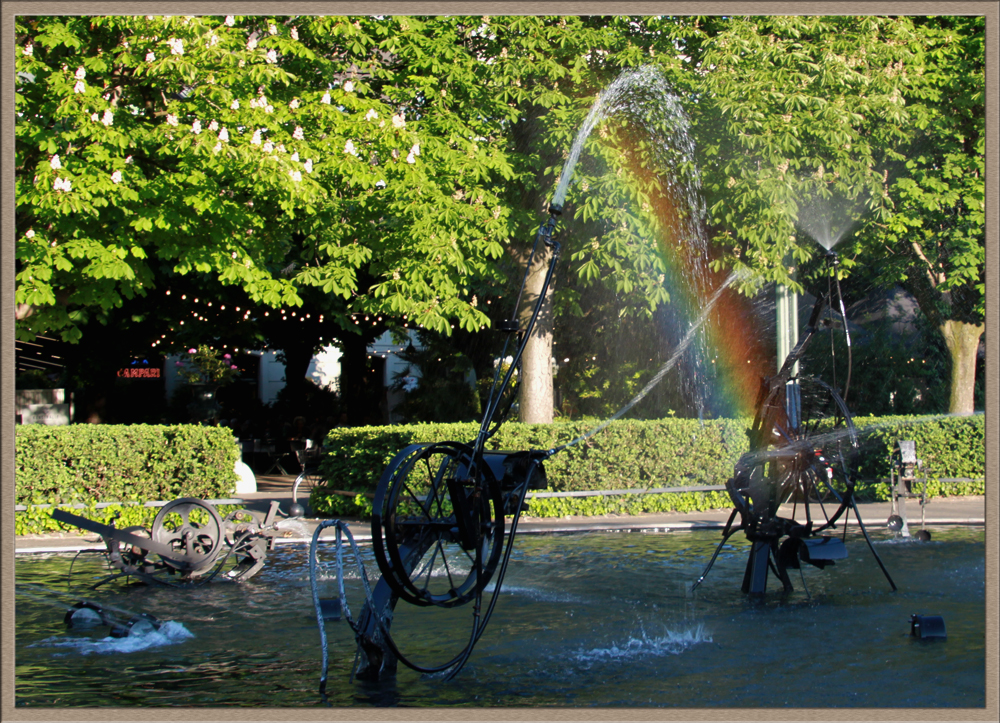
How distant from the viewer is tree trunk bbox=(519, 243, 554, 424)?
54.3 feet

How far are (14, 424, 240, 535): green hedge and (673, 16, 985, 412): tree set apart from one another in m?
8.81

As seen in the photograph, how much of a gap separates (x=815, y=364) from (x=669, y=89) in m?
12.3

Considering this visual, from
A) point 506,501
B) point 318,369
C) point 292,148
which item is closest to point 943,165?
point 292,148

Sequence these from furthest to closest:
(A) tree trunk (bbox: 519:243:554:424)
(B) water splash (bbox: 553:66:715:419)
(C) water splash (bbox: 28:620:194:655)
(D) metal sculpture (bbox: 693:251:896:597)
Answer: (A) tree trunk (bbox: 519:243:554:424), (B) water splash (bbox: 553:66:715:419), (D) metal sculpture (bbox: 693:251:896:597), (C) water splash (bbox: 28:620:194:655)

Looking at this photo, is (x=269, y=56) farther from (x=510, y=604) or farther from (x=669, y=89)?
(x=510, y=604)

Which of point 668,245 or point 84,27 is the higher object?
point 84,27

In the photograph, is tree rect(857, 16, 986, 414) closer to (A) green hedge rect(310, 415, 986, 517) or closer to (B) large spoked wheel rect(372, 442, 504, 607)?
(A) green hedge rect(310, 415, 986, 517)

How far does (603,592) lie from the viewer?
29.7 feet

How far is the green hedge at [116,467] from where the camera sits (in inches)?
518

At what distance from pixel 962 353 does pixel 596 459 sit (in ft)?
37.2

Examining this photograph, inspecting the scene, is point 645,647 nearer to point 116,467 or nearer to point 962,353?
point 116,467

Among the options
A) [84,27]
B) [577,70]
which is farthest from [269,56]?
[577,70]

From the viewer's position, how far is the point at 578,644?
282 inches

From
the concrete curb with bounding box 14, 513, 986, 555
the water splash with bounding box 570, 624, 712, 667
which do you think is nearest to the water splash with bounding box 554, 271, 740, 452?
the concrete curb with bounding box 14, 513, 986, 555
